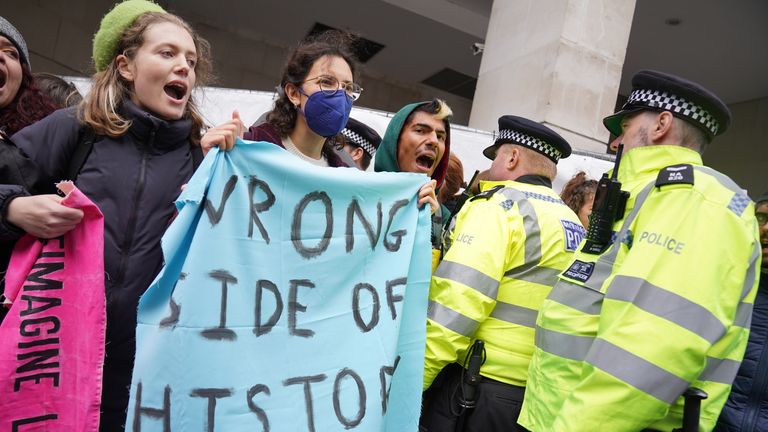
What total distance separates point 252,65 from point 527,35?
5151 millimetres

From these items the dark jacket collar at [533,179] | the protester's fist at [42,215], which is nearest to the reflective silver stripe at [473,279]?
the dark jacket collar at [533,179]

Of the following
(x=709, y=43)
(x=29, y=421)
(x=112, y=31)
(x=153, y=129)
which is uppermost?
(x=709, y=43)

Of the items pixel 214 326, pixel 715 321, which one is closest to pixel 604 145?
pixel 715 321

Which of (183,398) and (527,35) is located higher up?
(527,35)

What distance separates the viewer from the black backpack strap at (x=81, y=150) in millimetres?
1768

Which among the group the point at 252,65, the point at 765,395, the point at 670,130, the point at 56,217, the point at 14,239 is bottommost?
the point at 765,395

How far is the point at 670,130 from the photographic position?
1.80 metres

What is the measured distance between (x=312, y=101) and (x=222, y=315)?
95cm

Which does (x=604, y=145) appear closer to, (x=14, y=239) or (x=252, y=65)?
(x=14, y=239)

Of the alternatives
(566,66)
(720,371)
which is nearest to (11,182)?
(720,371)

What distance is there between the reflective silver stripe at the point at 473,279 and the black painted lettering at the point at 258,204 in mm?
739

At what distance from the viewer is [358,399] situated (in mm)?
1744

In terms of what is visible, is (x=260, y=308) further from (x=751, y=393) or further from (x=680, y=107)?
→ (x=751, y=393)

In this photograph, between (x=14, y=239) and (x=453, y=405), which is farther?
(x=453, y=405)
